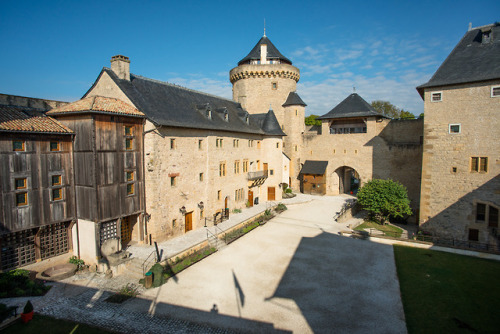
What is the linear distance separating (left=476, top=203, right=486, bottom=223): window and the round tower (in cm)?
2351

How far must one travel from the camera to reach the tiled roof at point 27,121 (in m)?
14.5

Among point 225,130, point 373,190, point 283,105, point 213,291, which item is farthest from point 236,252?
point 283,105

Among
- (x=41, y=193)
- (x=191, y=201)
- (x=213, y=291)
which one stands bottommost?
(x=213, y=291)

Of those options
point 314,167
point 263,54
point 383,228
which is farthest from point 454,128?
point 263,54

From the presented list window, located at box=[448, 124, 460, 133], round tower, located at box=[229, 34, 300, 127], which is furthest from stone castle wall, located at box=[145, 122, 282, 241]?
window, located at box=[448, 124, 460, 133]

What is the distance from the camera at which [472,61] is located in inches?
894

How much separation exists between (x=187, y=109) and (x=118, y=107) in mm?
6859

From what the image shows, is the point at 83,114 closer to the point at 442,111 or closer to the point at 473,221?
the point at 442,111

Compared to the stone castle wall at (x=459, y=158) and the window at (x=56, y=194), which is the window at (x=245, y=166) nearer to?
the stone castle wall at (x=459, y=158)

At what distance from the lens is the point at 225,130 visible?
2559 cm

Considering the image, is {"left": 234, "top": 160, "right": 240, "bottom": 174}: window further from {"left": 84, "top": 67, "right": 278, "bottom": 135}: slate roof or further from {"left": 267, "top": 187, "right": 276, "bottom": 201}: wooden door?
{"left": 267, "top": 187, "right": 276, "bottom": 201}: wooden door

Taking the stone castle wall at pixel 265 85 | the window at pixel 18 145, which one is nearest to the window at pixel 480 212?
the stone castle wall at pixel 265 85

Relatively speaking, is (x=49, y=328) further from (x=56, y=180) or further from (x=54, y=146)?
(x=54, y=146)

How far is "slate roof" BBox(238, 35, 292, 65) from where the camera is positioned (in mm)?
40000
